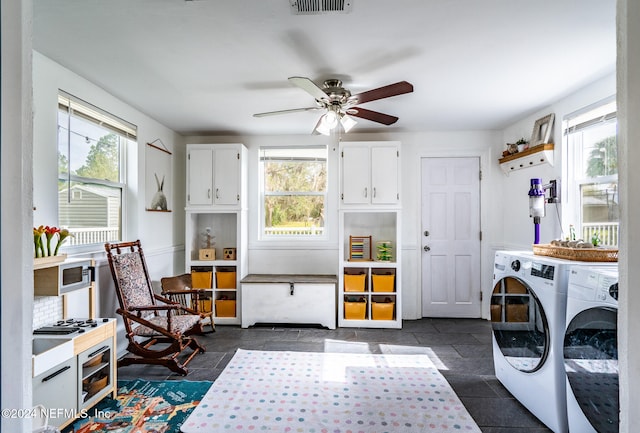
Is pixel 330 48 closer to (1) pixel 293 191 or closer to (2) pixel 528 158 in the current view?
(1) pixel 293 191

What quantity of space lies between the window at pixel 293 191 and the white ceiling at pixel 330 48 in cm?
115

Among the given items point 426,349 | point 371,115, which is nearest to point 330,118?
point 371,115

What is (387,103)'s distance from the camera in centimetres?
308

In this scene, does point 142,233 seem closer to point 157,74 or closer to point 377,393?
point 157,74

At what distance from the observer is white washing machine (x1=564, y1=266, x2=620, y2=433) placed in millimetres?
1454

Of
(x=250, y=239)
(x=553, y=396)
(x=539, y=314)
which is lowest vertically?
(x=553, y=396)

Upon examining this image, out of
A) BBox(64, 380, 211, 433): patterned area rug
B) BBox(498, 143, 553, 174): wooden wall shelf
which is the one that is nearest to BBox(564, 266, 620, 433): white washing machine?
BBox(498, 143, 553, 174): wooden wall shelf

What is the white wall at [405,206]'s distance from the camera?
405cm

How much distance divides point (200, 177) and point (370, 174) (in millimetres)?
2113

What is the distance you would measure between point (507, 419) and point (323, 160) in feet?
10.6

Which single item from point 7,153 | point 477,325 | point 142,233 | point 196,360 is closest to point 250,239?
point 142,233

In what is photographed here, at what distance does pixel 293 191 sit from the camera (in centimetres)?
422

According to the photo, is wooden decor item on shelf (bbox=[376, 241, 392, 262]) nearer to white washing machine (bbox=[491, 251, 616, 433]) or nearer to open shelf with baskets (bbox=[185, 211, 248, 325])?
white washing machine (bbox=[491, 251, 616, 433])

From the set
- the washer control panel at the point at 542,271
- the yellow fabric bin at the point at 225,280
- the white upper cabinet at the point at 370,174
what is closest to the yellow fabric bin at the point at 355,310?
the white upper cabinet at the point at 370,174
